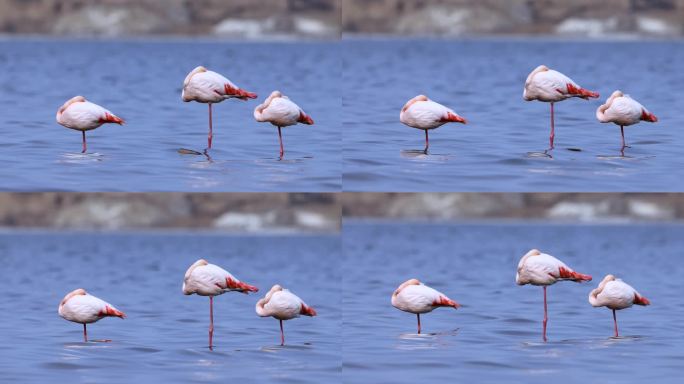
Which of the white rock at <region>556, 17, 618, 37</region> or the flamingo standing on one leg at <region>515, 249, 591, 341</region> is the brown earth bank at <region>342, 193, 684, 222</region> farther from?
the white rock at <region>556, 17, 618, 37</region>

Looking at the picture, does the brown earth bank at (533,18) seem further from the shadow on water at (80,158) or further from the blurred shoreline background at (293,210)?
the shadow on water at (80,158)

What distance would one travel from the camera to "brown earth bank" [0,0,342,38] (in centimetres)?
3853

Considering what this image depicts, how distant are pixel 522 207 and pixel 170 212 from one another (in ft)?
18.0

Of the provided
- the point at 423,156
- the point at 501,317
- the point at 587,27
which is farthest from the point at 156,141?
the point at 587,27

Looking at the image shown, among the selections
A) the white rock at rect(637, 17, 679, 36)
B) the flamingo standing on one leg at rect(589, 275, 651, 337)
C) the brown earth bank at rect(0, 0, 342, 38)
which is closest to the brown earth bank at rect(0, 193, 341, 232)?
the flamingo standing on one leg at rect(589, 275, 651, 337)

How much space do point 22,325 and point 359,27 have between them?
81.7 feet

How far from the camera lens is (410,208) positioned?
2416 centimetres

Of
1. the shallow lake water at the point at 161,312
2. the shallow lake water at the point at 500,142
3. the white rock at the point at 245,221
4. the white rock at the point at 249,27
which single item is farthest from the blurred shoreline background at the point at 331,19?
the shallow lake water at the point at 500,142

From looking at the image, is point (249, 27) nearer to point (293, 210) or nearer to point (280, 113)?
point (293, 210)

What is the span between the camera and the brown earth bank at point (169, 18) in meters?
38.5

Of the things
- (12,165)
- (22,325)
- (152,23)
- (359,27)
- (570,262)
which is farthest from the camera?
(152,23)

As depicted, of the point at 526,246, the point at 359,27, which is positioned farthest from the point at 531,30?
the point at 526,246

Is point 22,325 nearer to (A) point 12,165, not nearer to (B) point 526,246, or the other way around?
(A) point 12,165

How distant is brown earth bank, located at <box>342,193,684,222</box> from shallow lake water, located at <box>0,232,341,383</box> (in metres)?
1.11
